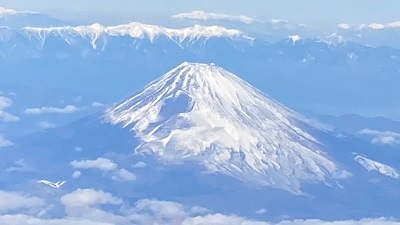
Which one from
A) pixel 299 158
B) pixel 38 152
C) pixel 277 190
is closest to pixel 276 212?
pixel 277 190

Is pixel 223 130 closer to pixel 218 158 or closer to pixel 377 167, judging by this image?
pixel 218 158

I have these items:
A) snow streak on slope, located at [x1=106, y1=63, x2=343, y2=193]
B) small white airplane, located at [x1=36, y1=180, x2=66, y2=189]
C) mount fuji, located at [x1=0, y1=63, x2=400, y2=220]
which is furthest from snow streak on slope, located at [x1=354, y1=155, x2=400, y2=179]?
small white airplane, located at [x1=36, y1=180, x2=66, y2=189]

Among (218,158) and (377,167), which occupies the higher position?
(377,167)

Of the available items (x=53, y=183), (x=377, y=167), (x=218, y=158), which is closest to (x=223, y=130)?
(x=218, y=158)

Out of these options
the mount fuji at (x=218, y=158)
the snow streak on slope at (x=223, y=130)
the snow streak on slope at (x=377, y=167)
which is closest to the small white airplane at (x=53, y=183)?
the mount fuji at (x=218, y=158)

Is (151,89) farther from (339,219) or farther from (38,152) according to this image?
(339,219)

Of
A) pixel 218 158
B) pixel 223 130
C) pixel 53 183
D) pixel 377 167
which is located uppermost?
pixel 377 167
